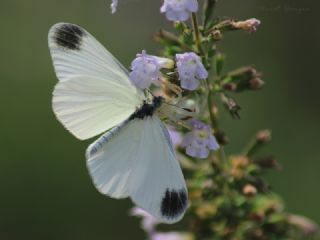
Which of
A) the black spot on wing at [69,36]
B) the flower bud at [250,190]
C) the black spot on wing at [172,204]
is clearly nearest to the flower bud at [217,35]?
the black spot on wing at [69,36]

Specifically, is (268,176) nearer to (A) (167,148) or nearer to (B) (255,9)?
(B) (255,9)

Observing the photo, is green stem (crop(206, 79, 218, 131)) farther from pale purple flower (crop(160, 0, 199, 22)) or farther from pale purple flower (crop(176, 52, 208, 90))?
pale purple flower (crop(160, 0, 199, 22))

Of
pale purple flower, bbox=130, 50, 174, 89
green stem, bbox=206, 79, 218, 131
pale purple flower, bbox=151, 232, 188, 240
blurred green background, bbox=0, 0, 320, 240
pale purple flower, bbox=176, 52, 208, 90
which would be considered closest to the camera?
pale purple flower, bbox=176, 52, 208, 90

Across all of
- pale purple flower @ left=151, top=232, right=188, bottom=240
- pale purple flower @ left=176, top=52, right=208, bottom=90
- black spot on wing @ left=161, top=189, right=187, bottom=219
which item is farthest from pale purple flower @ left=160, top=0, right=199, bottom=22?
pale purple flower @ left=151, top=232, right=188, bottom=240

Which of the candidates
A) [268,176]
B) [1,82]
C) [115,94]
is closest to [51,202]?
[1,82]

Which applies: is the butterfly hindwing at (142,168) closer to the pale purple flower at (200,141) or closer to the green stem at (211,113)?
the pale purple flower at (200,141)

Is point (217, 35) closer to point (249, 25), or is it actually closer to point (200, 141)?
point (249, 25)

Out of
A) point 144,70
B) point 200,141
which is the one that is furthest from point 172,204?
point 144,70
